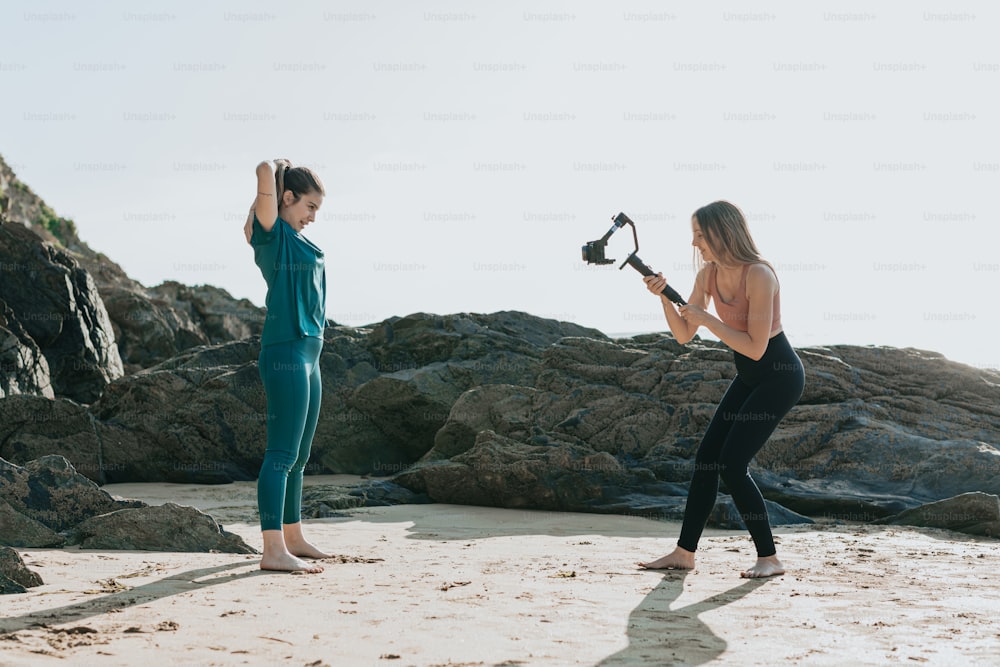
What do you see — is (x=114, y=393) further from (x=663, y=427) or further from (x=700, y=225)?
(x=700, y=225)

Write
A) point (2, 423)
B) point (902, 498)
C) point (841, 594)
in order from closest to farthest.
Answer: point (841, 594), point (902, 498), point (2, 423)

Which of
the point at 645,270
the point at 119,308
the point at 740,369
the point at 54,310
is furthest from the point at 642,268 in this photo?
the point at 119,308

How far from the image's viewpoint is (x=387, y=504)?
8484 mm

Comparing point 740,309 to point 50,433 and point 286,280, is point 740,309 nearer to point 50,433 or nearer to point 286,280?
point 286,280

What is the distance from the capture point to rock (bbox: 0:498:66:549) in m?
5.49

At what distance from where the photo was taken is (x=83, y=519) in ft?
19.9

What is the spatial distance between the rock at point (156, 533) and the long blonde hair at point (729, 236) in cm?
327

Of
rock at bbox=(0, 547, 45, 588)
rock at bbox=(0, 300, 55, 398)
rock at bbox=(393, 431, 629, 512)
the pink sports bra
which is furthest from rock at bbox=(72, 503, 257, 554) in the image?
rock at bbox=(0, 300, 55, 398)

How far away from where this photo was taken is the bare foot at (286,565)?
4969mm

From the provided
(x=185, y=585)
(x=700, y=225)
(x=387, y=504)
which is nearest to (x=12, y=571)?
(x=185, y=585)

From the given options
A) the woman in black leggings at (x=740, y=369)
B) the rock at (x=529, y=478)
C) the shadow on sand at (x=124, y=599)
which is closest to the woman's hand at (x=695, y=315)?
the woman in black leggings at (x=740, y=369)

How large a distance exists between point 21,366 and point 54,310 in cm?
232

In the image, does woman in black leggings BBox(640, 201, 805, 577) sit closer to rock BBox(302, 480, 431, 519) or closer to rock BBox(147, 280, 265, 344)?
rock BBox(302, 480, 431, 519)

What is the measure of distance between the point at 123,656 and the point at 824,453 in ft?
24.0
